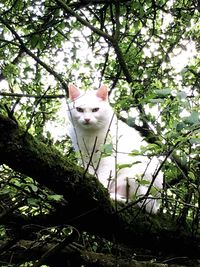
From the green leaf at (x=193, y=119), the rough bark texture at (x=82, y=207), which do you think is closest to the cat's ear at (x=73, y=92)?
the rough bark texture at (x=82, y=207)

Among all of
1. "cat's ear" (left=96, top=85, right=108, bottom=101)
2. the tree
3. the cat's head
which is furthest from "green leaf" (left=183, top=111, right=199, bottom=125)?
"cat's ear" (left=96, top=85, right=108, bottom=101)

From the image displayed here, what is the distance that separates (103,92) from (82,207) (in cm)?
204

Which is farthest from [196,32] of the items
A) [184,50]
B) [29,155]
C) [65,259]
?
[29,155]

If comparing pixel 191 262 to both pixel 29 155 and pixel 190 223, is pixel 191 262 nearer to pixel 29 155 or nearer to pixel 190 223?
pixel 190 223

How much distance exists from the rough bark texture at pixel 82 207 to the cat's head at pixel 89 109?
4.47 ft

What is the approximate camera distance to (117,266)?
2529 millimetres

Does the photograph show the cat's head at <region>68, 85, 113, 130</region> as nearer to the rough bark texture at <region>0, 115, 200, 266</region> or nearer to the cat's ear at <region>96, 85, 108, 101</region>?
the cat's ear at <region>96, 85, 108, 101</region>

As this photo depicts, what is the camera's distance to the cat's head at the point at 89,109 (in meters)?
4.02

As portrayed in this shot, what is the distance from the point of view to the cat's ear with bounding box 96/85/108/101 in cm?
411

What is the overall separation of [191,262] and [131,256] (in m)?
0.42

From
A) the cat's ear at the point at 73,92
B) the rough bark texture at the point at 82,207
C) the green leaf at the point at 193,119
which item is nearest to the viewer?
the rough bark texture at the point at 82,207

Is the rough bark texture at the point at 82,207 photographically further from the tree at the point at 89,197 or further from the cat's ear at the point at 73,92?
the cat's ear at the point at 73,92

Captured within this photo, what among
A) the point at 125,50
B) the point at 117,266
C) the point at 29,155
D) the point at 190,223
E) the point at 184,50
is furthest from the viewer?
the point at 184,50

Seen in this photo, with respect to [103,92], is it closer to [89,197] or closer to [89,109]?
[89,109]
